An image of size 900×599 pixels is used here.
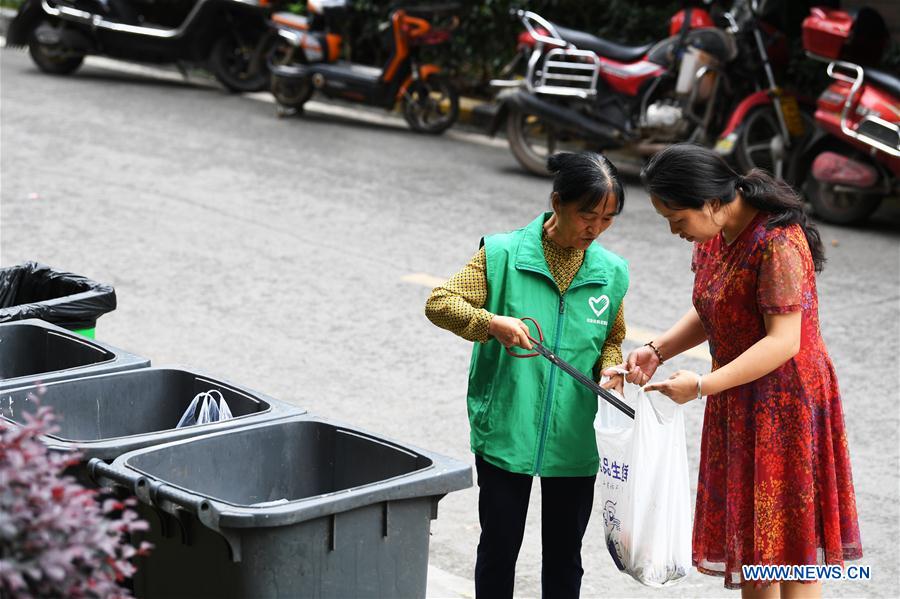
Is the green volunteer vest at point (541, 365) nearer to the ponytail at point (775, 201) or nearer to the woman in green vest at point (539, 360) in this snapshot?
the woman in green vest at point (539, 360)

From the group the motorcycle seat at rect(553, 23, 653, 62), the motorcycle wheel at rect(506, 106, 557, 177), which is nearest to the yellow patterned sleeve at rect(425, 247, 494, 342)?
the motorcycle seat at rect(553, 23, 653, 62)

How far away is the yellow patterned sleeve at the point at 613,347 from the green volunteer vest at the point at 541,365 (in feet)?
0.22

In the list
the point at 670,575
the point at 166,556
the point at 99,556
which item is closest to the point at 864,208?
the point at 670,575

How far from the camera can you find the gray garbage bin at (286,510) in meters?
2.87

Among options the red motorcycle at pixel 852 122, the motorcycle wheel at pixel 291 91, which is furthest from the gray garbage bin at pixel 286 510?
the motorcycle wheel at pixel 291 91

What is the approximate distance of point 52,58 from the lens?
14.7 m

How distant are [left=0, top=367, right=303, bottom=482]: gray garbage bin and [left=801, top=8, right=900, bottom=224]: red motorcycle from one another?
271 inches

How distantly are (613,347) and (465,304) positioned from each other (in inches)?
19.1

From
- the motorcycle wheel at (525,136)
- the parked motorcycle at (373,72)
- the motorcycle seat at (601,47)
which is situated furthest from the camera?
the parked motorcycle at (373,72)

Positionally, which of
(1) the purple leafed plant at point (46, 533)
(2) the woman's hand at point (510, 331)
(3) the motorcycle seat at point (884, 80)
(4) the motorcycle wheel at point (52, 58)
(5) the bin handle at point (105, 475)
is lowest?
(4) the motorcycle wheel at point (52, 58)

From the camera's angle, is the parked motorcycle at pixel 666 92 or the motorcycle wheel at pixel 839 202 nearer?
the motorcycle wheel at pixel 839 202

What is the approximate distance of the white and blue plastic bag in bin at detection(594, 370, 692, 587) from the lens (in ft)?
11.2

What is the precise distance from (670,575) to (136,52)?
12.5m

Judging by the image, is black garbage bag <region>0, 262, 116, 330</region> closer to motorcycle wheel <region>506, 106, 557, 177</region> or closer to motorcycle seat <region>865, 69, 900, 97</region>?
motorcycle seat <region>865, 69, 900, 97</region>
